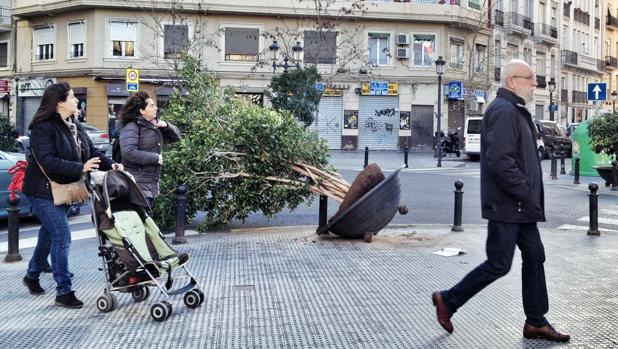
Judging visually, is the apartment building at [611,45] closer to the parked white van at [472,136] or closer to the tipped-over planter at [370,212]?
the parked white van at [472,136]

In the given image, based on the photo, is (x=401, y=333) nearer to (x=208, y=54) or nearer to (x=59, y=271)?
(x=59, y=271)

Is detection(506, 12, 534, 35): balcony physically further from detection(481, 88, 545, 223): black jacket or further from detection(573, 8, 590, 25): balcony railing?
detection(481, 88, 545, 223): black jacket

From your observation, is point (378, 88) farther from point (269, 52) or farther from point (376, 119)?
point (269, 52)

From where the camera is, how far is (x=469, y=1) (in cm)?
3856

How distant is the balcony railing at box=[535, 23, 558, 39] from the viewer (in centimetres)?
4663

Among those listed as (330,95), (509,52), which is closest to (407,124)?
(330,95)

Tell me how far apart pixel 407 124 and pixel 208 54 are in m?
11.0

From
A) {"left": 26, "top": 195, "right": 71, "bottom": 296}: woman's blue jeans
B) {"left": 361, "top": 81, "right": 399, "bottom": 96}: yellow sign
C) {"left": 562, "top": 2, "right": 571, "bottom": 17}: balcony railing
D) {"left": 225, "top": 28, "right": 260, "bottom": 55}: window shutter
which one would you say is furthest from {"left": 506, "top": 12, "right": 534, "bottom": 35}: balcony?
{"left": 26, "top": 195, "right": 71, "bottom": 296}: woman's blue jeans

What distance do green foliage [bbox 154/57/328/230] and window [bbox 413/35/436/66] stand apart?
1122 inches

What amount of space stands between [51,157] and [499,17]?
131 ft

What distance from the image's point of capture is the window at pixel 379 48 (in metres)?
36.6

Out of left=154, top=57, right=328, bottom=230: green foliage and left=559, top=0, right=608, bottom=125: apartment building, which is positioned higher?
left=559, top=0, right=608, bottom=125: apartment building

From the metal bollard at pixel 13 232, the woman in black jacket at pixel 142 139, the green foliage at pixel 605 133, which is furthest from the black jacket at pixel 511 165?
the green foliage at pixel 605 133

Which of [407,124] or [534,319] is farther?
[407,124]
